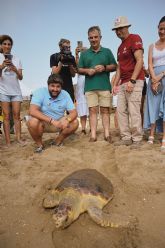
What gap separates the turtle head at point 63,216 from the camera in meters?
2.08

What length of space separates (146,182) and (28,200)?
1323 millimetres

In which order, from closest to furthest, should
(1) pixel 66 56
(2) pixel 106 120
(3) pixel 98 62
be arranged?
(3) pixel 98 62 < (2) pixel 106 120 < (1) pixel 66 56

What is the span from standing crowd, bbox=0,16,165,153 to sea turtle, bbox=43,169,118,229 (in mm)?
1280

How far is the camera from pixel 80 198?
2408mm

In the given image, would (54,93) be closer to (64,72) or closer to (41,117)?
(41,117)

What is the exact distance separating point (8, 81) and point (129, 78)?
6.52ft

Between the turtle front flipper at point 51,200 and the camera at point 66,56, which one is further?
the camera at point 66,56

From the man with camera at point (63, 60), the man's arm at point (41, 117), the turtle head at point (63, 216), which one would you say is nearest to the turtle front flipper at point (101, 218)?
the turtle head at point (63, 216)

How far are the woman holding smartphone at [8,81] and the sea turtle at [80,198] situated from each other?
1.93 meters

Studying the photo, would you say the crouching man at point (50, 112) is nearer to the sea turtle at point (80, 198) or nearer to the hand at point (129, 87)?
the hand at point (129, 87)

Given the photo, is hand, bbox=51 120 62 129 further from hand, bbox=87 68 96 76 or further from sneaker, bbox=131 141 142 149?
sneaker, bbox=131 141 142 149

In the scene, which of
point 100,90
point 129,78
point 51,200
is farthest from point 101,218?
point 100,90

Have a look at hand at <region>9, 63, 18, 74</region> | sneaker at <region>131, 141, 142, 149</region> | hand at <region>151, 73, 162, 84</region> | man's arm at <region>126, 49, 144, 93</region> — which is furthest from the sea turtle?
hand at <region>9, 63, 18, 74</region>

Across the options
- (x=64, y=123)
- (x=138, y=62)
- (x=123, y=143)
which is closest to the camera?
(x=138, y=62)
